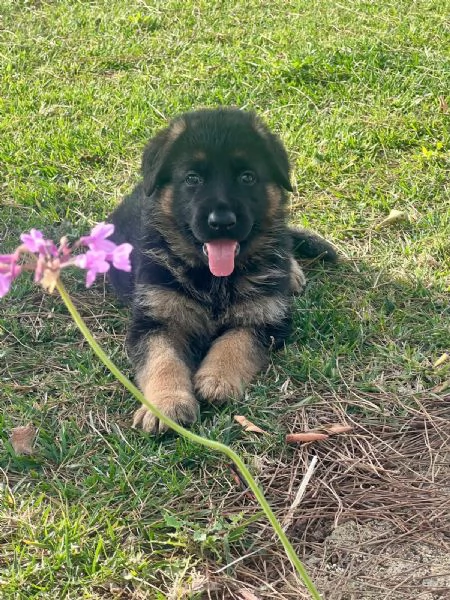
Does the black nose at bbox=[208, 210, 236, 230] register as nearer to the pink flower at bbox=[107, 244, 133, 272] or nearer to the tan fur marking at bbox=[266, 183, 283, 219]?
the tan fur marking at bbox=[266, 183, 283, 219]

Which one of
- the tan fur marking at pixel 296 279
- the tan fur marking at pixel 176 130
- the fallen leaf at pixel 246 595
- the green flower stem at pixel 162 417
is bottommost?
the tan fur marking at pixel 296 279

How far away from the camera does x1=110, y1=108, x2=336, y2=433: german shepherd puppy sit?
346 cm

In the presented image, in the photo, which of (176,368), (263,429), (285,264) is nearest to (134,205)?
(285,264)

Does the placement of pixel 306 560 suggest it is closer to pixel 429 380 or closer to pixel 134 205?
pixel 429 380

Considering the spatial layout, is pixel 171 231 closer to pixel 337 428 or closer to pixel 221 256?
pixel 221 256

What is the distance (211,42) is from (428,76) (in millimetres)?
1808

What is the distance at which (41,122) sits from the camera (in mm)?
5633

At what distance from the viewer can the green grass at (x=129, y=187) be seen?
106 inches

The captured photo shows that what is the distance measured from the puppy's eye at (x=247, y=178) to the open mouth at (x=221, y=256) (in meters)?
0.27

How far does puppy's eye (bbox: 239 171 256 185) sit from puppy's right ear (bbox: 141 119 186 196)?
35 centimetres

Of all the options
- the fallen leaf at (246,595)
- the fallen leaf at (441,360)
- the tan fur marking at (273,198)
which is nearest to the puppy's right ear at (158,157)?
the tan fur marking at (273,198)

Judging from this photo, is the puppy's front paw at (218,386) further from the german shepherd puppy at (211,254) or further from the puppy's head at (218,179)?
the puppy's head at (218,179)

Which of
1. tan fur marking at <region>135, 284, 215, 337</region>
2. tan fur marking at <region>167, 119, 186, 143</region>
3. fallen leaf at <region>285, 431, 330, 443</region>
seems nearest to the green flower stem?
fallen leaf at <region>285, 431, 330, 443</region>

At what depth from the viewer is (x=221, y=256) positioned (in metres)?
3.55
